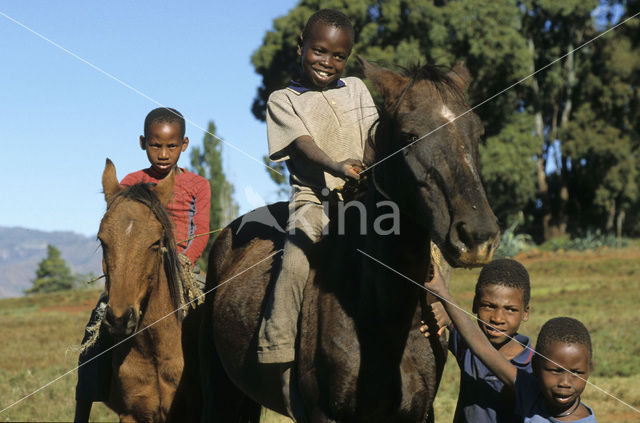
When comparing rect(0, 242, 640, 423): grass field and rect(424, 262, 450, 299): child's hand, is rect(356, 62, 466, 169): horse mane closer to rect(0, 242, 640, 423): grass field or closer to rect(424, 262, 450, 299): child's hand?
rect(424, 262, 450, 299): child's hand

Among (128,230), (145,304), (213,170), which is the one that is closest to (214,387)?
(145,304)

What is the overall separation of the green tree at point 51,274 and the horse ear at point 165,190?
3581 cm

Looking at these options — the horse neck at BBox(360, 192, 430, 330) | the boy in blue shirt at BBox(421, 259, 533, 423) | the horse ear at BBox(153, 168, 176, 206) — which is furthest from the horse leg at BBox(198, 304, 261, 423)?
the horse neck at BBox(360, 192, 430, 330)

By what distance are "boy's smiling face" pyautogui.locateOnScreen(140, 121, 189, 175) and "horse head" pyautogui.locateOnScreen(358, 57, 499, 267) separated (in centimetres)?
269

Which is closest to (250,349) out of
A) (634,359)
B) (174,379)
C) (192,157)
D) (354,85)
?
(174,379)

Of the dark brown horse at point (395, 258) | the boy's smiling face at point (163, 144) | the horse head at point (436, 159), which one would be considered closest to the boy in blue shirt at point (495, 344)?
the dark brown horse at point (395, 258)

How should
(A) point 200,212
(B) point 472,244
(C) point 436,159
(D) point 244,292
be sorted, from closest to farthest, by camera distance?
(B) point 472,244 < (C) point 436,159 < (D) point 244,292 < (A) point 200,212

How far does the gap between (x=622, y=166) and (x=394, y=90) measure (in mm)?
30876

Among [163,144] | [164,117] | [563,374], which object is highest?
[164,117]

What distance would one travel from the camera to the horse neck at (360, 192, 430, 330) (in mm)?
3432

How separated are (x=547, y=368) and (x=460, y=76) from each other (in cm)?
151

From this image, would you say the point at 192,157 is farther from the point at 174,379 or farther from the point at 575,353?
the point at 575,353

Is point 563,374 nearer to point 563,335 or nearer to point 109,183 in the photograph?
point 563,335

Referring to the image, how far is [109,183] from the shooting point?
17.4 feet
